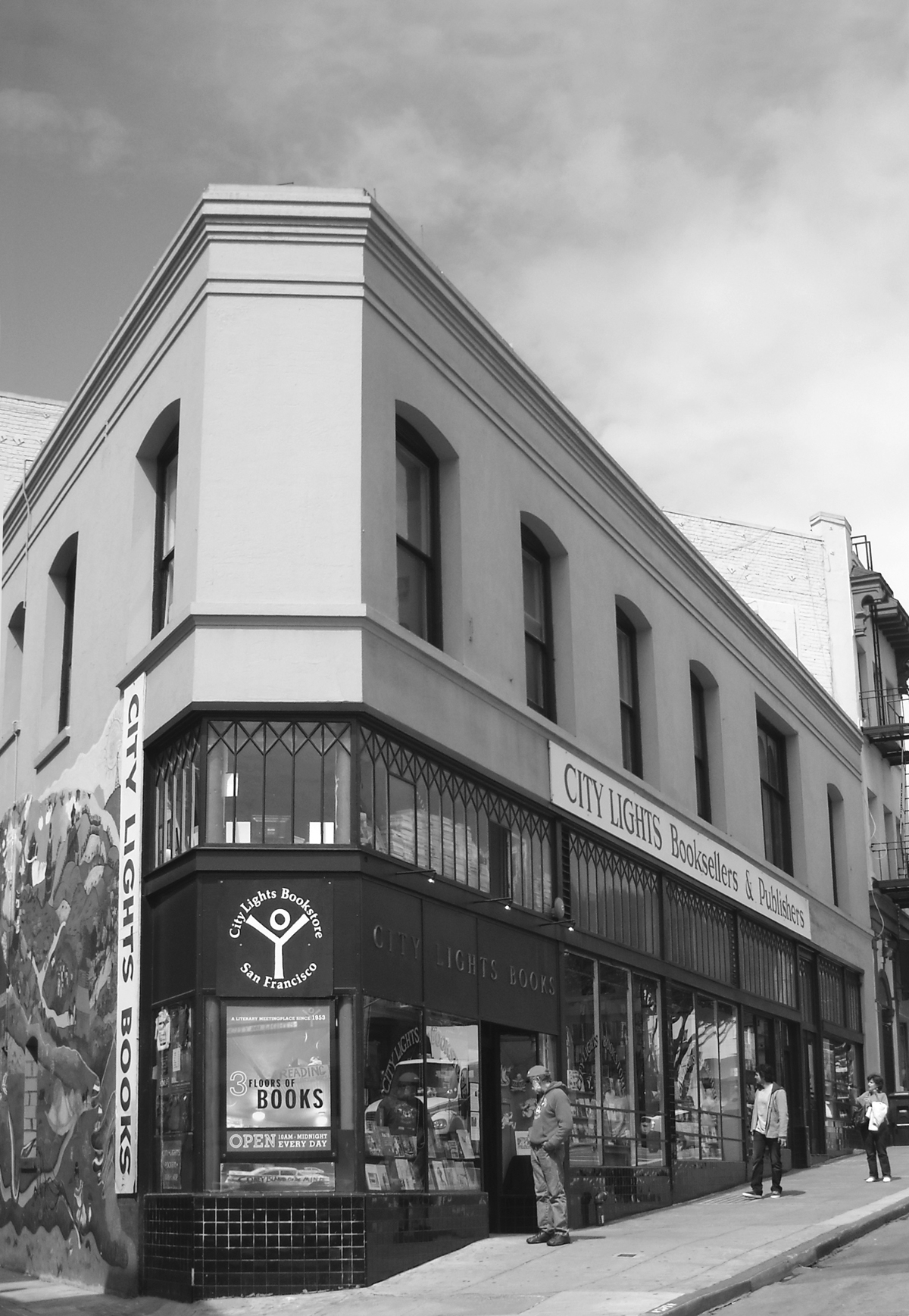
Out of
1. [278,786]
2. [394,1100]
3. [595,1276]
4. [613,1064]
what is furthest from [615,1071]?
[278,786]

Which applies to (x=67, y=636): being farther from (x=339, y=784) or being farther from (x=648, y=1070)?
(x=648, y=1070)

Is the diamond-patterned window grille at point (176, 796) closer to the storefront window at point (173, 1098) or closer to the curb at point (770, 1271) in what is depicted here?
the storefront window at point (173, 1098)

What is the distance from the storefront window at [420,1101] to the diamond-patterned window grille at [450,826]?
5.08ft

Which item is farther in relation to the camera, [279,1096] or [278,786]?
[278,786]

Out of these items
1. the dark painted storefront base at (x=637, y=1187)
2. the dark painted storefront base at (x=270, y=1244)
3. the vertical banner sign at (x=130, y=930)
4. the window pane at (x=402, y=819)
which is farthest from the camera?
the dark painted storefront base at (x=637, y=1187)

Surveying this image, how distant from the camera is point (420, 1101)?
1456 cm

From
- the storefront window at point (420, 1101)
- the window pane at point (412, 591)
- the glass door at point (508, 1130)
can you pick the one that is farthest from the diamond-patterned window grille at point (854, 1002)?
the window pane at point (412, 591)

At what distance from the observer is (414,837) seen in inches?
599

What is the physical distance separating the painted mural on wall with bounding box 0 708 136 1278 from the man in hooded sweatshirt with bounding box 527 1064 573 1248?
377cm

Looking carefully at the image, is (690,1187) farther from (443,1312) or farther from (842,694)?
(842,694)

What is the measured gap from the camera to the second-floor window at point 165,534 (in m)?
16.4

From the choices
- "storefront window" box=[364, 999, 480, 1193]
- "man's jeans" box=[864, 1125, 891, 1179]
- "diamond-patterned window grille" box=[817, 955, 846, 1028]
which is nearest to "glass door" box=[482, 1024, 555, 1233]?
"storefront window" box=[364, 999, 480, 1193]

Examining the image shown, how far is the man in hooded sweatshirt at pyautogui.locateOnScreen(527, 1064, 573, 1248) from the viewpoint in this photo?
14.8 m

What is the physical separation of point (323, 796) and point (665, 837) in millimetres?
8386
